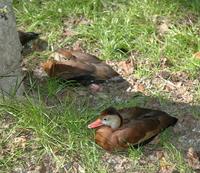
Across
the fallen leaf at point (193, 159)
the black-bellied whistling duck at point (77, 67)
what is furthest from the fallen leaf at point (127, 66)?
the fallen leaf at point (193, 159)

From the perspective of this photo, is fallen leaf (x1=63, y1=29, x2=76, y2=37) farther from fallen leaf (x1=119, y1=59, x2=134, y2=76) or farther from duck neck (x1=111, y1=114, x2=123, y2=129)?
duck neck (x1=111, y1=114, x2=123, y2=129)

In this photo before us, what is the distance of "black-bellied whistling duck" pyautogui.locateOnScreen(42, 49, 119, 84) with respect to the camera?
5.86 m

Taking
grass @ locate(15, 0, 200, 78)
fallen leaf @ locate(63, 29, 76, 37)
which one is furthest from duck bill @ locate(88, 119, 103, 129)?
fallen leaf @ locate(63, 29, 76, 37)

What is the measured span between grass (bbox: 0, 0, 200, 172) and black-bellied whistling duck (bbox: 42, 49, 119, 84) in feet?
0.39

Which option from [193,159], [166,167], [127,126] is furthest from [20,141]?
[193,159]

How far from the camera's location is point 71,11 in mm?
7102

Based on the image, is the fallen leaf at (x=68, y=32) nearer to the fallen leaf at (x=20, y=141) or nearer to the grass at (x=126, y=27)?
the grass at (x=126, y=27)

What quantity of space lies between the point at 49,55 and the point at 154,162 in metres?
2.03

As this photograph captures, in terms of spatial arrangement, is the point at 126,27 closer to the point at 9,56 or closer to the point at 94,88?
the point at 94,88

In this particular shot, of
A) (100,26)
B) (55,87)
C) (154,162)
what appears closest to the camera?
(154,162)

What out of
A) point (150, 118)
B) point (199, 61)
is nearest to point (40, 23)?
point (199, 61)

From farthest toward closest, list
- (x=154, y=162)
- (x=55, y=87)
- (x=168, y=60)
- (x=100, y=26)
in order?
1. (x=100, y=26)
2. (x=168, y=60)
3. (x=55, y=87)
4. (x=154, y=162)

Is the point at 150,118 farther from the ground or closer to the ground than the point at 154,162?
farther from the ground

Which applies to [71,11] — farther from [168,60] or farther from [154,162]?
[154,162]
